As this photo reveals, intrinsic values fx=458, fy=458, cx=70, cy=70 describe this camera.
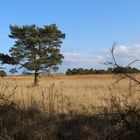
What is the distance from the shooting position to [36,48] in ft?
134

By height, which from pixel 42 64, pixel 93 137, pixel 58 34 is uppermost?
pixel 58 34

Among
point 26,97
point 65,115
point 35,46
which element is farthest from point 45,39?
point 65,115

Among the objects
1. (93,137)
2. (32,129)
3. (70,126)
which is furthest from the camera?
(70,126)

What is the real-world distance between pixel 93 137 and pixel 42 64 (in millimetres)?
31890

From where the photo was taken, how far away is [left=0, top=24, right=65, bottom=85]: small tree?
129 ft

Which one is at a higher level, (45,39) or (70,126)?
(45,39)

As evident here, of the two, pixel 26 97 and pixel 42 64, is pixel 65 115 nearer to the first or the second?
pixel 26 97

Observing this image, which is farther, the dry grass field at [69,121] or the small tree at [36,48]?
the small tree at [36,48]

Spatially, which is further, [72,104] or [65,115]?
[72,104]

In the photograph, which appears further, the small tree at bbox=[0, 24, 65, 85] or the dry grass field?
the small tree at bbox=[0, 24, 65, 85]

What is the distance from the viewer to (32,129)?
9164 mm

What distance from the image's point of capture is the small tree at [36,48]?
39.4m

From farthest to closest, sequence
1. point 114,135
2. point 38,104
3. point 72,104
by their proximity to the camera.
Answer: point 72,104 → point 38,104 → point 114,135

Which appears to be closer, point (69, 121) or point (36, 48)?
point (69, 121)
